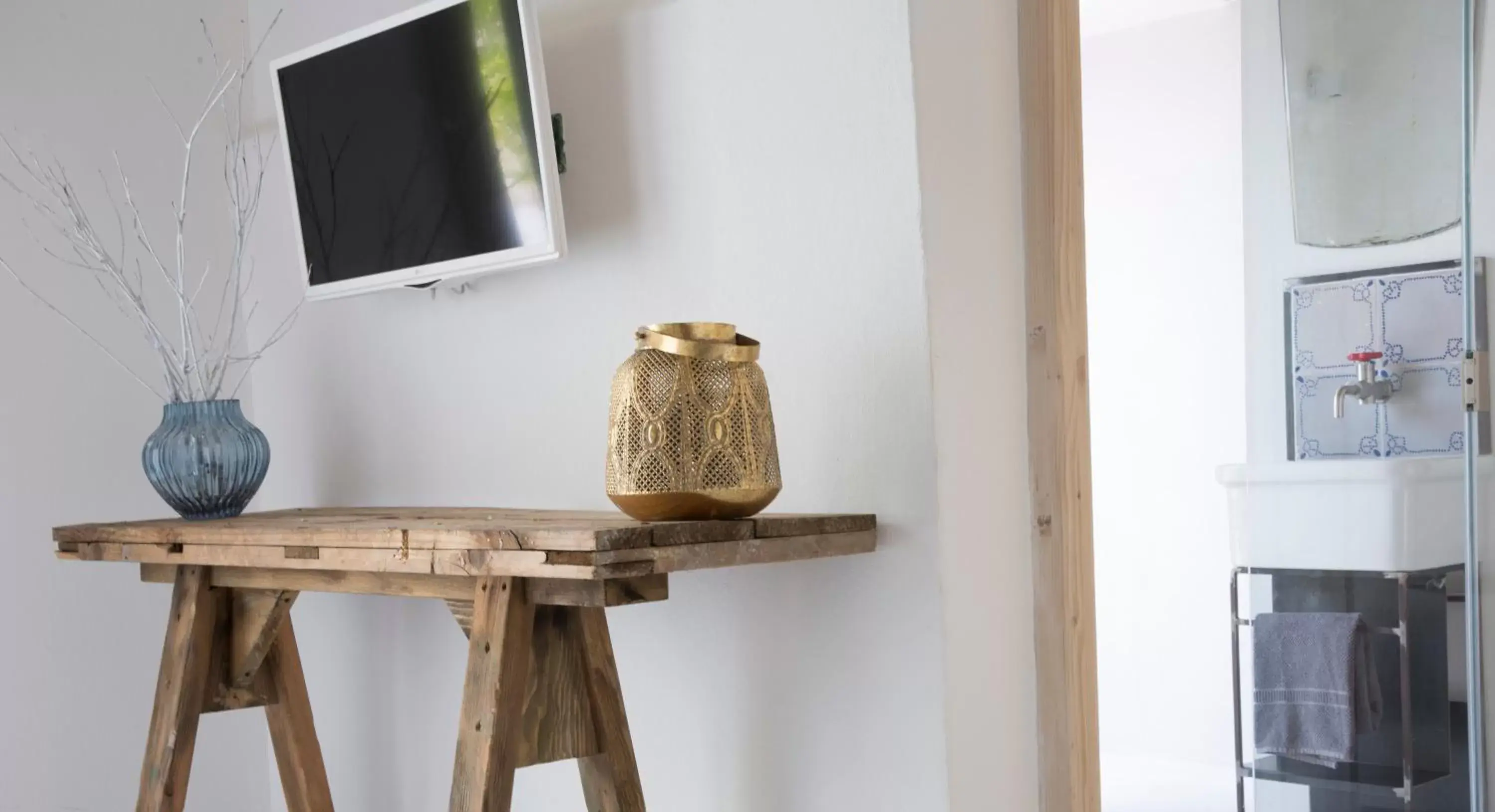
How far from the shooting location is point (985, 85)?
1.81 meters

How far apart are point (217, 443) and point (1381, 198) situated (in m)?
1.79

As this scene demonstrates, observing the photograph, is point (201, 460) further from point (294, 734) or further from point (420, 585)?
point (420, 585)

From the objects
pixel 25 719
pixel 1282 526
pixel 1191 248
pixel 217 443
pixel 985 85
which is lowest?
pixel 25 719

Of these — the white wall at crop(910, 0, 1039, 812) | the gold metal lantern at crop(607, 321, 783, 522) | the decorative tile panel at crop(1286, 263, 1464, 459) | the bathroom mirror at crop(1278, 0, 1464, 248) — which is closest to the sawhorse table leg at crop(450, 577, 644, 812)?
the gold metal lantern at crop(607, 321, 783, 522)

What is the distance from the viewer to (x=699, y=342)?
5.13 feet

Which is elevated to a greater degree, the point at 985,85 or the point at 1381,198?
the point at 985,85

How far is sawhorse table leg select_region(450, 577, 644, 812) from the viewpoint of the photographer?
1.56 metres

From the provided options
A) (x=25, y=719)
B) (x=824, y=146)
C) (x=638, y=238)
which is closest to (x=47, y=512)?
(x=25, y=719)

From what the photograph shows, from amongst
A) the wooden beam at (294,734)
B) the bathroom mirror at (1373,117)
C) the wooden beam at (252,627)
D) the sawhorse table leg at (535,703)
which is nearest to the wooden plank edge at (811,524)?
the sawhorse table leg at (535,703)

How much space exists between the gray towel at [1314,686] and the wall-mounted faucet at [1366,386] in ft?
0.86

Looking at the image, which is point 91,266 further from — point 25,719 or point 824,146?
point 824,146

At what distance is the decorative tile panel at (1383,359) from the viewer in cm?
156

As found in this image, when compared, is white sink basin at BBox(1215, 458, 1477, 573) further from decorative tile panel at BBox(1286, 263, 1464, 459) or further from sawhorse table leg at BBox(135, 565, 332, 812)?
sawhorse table leg at BBox(135, 565, 332, 812)

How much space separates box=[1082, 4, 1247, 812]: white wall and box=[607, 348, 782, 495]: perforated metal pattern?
0.67 meters
